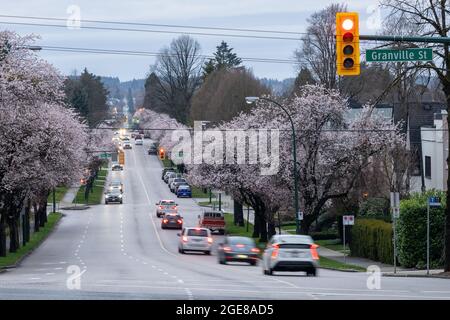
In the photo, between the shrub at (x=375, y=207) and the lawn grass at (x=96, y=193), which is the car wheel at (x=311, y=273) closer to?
the shrub at (x=375, y=207)

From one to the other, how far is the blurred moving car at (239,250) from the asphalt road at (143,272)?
1.48ft

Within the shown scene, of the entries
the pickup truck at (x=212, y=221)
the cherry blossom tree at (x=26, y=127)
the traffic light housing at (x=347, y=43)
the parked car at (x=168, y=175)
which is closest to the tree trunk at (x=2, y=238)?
the cherry blossom tree at (x=26, y=127)

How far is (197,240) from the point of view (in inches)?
2060

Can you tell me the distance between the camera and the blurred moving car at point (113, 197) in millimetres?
100938

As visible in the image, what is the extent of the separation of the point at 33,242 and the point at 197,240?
51.9 ft

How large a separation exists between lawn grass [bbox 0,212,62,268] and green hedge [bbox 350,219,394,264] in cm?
1811

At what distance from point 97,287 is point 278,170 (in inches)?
1370

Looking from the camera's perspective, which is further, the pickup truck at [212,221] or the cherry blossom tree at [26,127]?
the pickup truck at [212,221]

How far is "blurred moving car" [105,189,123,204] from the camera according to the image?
101 m

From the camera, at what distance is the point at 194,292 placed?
22.3m

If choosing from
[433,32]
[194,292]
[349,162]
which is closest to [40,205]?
[349,162]

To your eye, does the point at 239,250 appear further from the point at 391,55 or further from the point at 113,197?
the point at 113,197

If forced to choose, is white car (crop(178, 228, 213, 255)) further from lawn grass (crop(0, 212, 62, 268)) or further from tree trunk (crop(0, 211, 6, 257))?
tree trunk (crop(0, 211, 6, 257))

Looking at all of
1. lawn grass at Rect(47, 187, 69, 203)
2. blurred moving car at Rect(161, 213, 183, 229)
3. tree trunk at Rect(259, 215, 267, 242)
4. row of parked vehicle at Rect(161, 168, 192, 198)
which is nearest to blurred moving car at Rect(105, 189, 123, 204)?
lawn grass at Rect(47, 187, 69, 203)
